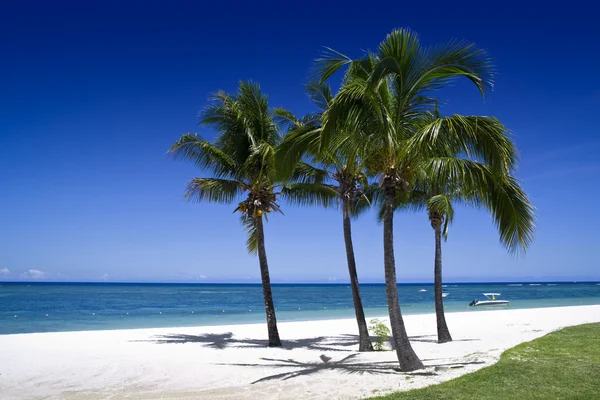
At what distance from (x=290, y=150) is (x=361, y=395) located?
4.55 metres

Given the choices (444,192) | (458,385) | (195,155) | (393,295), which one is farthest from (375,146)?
(195,155)

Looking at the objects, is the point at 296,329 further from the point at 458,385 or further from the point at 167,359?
the point at 458,385

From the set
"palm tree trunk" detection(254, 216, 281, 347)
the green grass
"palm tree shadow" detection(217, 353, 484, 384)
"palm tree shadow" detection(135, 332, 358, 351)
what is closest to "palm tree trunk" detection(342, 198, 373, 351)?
"palm tree shadow" detection(135, 332, 358, 351)

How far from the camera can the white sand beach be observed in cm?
822

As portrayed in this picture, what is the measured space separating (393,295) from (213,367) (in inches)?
180

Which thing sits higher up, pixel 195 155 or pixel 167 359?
pixel 195 155

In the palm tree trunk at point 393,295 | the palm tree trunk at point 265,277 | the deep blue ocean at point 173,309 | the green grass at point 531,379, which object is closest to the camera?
the green grass at point 531,379

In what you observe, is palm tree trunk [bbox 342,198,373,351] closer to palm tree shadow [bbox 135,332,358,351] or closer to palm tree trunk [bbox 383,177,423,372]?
palm tree shadow [bbox 135,332,358,351]

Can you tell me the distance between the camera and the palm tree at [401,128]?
816cm

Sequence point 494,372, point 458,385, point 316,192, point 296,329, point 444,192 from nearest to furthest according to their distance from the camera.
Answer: point 458,385 → point 494,372 → point 444,192 → point 316,192 → point 296,329

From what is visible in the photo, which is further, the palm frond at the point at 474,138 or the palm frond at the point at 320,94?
the palm frond at the point at 320,94

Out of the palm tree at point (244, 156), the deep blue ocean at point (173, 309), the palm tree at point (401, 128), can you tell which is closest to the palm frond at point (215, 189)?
the palm tree at point (244, 156)

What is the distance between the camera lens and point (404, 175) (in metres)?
9.25

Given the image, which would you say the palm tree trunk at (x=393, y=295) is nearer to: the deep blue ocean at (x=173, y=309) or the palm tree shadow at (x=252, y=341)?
the palm tree shadow at (x=252, y=341)
